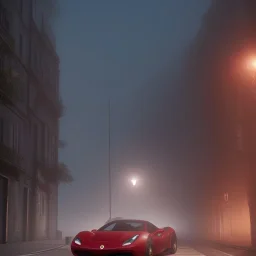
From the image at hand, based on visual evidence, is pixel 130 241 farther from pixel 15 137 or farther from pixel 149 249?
pixel 15 137

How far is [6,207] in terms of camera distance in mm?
32000

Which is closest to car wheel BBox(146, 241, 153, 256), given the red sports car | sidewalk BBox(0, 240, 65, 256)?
the red sports car

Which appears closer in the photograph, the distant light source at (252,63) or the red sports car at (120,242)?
the red sports car at (120,242)

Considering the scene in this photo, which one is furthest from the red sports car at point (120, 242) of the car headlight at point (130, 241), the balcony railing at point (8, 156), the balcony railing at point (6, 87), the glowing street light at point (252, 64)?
the balcony railing at point (6, 87)

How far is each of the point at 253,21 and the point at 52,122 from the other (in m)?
22.7

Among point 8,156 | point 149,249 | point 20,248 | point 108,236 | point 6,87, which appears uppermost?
point 6,87

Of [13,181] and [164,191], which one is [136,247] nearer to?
[13,181]

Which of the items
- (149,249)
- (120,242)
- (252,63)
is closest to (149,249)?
(149,249)

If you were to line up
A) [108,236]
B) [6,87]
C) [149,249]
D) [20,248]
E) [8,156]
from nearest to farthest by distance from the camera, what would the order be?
[108,236] → [149,249] → [20,248] → [8,156] → [6,87]

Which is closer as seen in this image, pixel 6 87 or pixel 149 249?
pixel 149 249

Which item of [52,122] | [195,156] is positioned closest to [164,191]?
[195,156]

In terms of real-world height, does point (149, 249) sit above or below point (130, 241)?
below

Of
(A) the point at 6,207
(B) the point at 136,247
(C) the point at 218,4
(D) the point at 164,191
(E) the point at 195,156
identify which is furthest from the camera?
(D) the point at 164,191

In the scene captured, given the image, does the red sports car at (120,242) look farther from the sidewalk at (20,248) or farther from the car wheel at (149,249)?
the sidewalk at (20,248)
